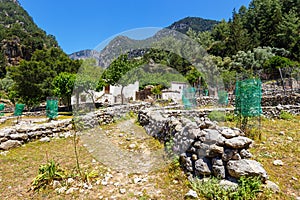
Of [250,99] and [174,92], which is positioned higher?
[174,92]

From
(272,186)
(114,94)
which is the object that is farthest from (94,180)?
(114,94)

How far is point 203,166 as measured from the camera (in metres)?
2.98

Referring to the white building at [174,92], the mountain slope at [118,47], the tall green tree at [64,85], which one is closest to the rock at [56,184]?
the mountain slope at [118,47]

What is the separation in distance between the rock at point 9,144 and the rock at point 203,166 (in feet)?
17.2

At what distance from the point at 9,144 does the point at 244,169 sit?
19.6 ft

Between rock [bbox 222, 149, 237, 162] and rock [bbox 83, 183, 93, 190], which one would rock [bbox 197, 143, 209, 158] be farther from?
rock [bbox 83, 183, 93, 190]

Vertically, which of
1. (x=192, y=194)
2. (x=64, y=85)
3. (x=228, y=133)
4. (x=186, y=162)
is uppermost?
(x=64, y=85)

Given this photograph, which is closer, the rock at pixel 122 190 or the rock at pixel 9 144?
the rock at pixel 122 190

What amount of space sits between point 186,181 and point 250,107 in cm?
312

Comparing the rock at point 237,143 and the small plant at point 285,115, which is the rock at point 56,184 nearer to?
the rock at point 237,143

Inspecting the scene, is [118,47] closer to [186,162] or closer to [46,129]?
[46,129]

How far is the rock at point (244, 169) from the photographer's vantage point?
2.68 metres

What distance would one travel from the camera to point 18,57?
186 ft

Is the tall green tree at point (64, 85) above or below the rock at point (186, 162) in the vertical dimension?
above
